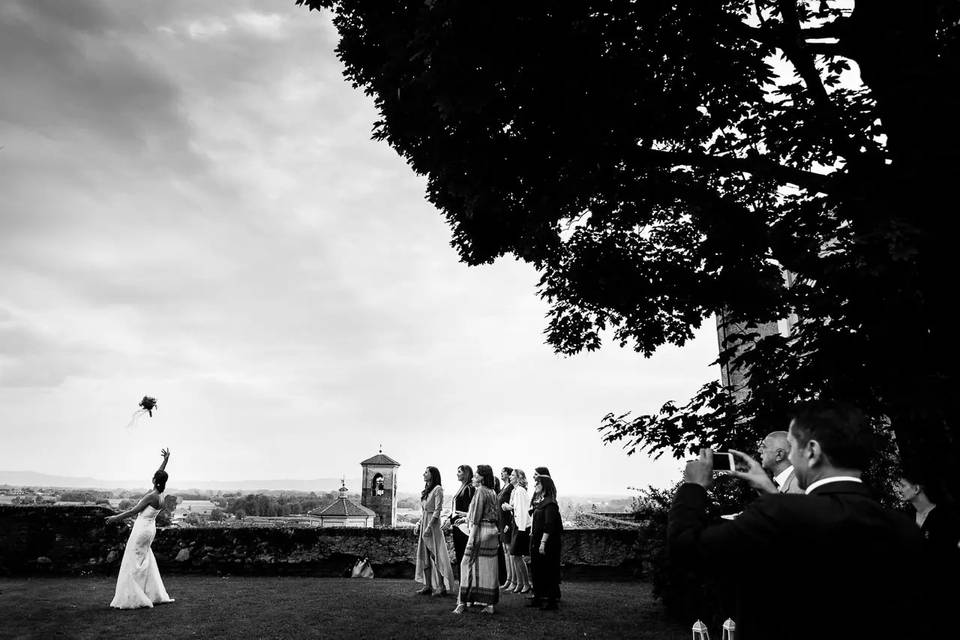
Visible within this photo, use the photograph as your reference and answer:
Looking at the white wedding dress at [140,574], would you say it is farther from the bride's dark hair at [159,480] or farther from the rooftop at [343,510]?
the rooftop at [343,510]

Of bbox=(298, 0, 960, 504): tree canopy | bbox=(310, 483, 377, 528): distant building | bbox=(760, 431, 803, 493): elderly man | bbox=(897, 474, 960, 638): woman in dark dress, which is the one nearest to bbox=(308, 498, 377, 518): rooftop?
bbox=(310, 483, 377, 528): distant building

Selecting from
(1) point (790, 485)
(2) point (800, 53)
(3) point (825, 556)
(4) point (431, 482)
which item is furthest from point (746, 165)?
(4) point (431, 482)

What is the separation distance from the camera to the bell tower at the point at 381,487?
4900 cm

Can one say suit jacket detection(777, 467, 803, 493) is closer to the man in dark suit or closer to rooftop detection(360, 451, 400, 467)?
the man in dark suit

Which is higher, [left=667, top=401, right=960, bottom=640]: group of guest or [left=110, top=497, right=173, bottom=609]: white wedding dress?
[left=667, top=401, right=960, bottom=640]: group of guest

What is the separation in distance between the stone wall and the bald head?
Answer: 9.71 meters

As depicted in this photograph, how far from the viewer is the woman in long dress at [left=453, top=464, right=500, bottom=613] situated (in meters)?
8.11

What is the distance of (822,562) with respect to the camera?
6.03 feet

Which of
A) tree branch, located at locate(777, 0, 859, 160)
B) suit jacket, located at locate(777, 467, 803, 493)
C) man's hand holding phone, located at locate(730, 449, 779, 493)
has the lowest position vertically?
suit jacket, located at locate(777, 467, 803, 493)

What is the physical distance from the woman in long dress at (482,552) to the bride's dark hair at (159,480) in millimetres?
5045

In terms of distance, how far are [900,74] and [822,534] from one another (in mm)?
4679

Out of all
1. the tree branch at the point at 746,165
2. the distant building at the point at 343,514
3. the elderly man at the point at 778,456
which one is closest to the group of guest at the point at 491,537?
the tree branch at the point at 746,165

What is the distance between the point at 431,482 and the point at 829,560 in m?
8.82

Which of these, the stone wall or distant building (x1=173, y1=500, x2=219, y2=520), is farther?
distant building (x1=173, y1=500, x2=219, y2=520)
